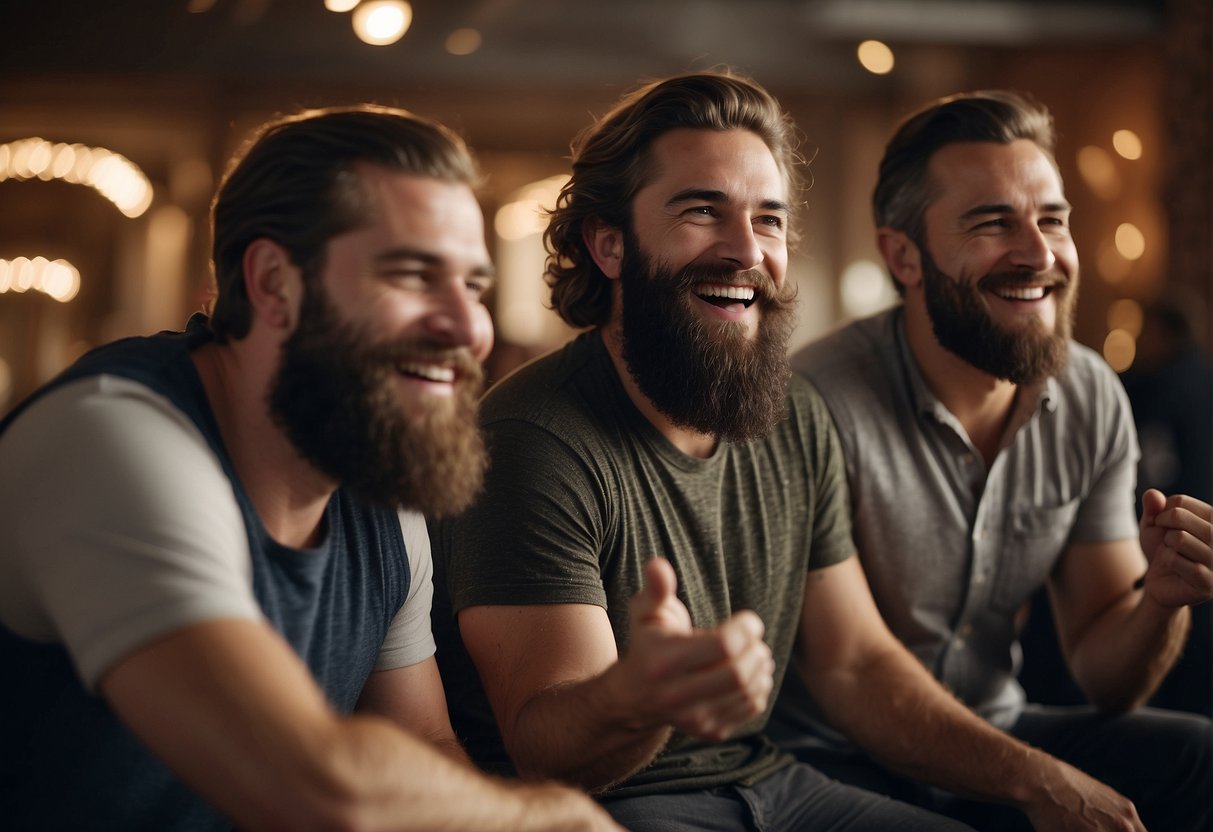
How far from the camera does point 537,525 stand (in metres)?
1.37

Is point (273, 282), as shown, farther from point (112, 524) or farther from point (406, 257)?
point (112, 524)

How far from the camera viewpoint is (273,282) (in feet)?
3.60

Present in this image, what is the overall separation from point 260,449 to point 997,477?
Result: 4.18ft

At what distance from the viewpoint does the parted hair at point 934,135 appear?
1926mm

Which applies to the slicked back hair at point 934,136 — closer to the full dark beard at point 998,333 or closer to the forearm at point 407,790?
the full dark beard at point 998,333

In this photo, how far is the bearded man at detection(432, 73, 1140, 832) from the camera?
4.45ft

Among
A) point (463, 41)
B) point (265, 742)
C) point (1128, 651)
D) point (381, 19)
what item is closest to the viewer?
point (265, 742)

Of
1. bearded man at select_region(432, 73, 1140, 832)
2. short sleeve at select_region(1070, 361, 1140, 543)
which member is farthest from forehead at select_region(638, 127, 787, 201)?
short sleeve at select_region(1070, 361, 1140, 543)

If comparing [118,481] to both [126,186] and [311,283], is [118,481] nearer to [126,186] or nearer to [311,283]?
[311,283]

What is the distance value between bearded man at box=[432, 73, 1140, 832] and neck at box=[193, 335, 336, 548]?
305 millimetres

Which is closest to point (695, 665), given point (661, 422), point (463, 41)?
point (661, 422)

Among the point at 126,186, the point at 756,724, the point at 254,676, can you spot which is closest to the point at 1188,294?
the point at 756,724

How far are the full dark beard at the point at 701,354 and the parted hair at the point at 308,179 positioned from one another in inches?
18.1

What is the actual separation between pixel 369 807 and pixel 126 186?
7.62 metres
